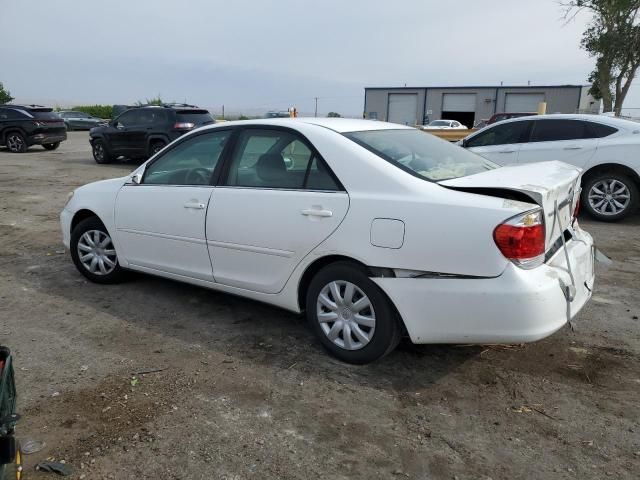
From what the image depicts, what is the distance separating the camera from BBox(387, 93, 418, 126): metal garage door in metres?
47.3

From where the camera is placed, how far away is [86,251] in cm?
512

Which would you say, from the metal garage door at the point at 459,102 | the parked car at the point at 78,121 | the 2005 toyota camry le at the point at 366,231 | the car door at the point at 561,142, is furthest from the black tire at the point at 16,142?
the metal garage door at the point at 459,102

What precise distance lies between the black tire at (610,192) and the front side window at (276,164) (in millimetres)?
6050

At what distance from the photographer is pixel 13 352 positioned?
3729mm

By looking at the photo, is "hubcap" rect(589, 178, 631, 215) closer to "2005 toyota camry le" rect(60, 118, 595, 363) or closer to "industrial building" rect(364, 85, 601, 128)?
"2005 toyota camry le" rect(60, 118, 595, 363)

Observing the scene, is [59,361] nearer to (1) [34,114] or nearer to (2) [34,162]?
(2) [34,162]

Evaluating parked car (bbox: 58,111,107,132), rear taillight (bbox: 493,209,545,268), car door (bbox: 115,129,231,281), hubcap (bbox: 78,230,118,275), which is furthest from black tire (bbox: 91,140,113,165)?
parked car (bbox: 58,111,107,132)

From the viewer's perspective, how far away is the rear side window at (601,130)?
804 cm

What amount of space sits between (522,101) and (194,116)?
A: 3638 cm

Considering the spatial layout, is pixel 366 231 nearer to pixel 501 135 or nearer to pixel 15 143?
pixel 501 135

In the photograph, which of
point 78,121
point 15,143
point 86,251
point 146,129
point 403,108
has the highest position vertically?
point 403,108

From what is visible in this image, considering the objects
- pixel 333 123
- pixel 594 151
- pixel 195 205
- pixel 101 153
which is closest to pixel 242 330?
pixel 195 205

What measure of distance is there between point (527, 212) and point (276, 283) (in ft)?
5.58

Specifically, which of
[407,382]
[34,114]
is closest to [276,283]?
[407,382]
